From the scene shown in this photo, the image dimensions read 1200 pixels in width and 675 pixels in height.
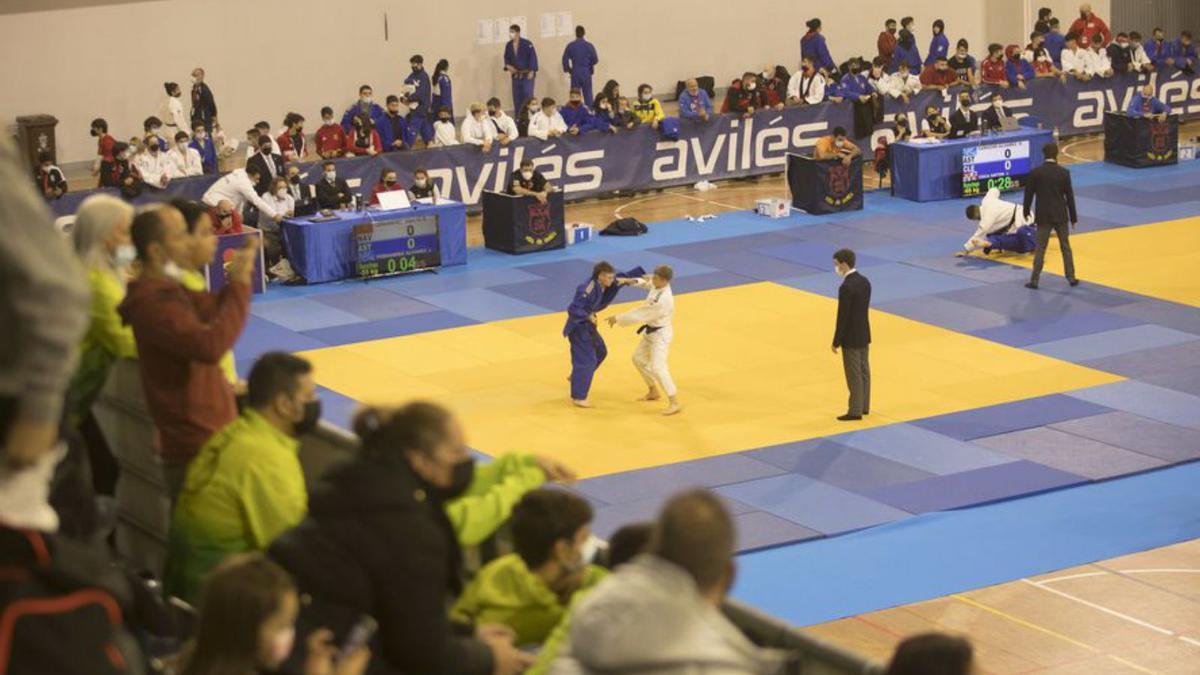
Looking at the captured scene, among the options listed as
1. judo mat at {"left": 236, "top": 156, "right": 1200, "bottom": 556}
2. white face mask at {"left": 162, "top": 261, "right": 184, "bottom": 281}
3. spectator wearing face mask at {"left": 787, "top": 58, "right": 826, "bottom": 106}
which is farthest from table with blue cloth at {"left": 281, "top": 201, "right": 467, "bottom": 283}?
white face mask at {"left": 162, "top": 261, "right": 184, "bottom": 281}

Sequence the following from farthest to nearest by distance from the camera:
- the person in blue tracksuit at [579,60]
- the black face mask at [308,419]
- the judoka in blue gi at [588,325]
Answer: the person in blue tracksuit at [579,60]
the judoka in blue gi at [588,325]
the black face mask at [308,419]

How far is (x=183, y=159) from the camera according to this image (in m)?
29.9

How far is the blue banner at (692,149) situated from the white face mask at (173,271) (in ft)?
71.5

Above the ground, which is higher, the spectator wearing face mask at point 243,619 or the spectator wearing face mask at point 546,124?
the spectator wearing face mask at point 546,124

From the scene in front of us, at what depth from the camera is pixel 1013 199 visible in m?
33.0

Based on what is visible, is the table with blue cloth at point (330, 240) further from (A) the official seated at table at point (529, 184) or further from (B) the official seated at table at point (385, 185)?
(A) the official seated at table at point (529, 184)

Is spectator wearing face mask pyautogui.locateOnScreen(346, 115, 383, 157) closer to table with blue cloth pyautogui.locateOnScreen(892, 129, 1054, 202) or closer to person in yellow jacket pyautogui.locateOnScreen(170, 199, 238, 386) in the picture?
table with blue cloth pyautogui.locateOnScreen(892, 129, 1054, 202)

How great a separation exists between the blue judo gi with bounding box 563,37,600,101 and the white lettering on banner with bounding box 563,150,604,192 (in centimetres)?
668

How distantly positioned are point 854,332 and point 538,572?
13.3 m

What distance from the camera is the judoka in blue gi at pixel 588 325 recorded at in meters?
20.4

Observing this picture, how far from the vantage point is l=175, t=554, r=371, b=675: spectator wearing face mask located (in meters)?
5.00

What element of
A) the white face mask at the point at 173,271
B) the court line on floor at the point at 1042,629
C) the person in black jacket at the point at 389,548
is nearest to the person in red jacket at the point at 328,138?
the court line on floor at the point at 1042,629

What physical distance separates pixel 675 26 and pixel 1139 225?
50.2 ft

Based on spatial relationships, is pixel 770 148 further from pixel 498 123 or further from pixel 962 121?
pixel 498 123
